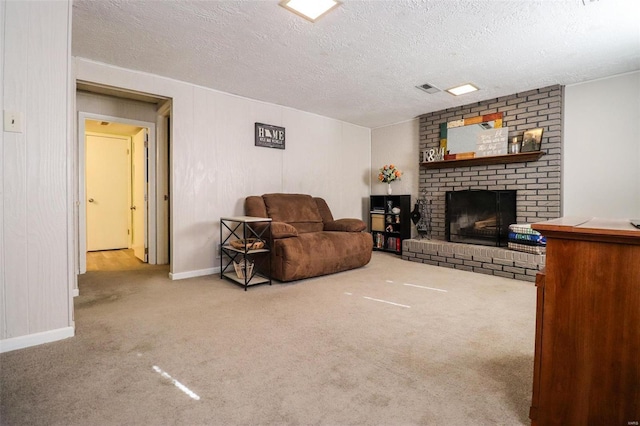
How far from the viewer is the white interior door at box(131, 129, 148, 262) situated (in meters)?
4.50

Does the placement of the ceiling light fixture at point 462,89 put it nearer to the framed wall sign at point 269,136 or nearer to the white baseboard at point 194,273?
the framed wall sign at point 269,136

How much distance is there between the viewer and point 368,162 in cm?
612

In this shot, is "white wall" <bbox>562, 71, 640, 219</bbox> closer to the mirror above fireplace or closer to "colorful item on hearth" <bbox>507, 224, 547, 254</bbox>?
"colorful item on hearth" <bbox>507, 224, 547, 254</bbox>

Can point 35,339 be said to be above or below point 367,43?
below

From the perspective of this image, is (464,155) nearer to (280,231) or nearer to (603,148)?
(603,148)

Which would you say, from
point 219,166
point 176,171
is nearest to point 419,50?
point 219,166

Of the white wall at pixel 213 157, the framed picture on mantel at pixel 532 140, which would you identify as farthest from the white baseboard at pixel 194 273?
the framed picture on mantel at pixel 532 140

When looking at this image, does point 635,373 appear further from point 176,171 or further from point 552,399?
point 176,171

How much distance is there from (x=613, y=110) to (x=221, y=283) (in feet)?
15.6

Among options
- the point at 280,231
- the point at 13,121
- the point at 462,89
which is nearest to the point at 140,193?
the point at 280,231

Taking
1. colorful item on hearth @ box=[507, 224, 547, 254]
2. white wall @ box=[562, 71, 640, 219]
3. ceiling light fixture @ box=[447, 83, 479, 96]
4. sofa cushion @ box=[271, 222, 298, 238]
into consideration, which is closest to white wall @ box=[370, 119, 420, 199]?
ceiling light fixture @ box=[447, 83, 479, 96]

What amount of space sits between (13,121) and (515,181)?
502 cm

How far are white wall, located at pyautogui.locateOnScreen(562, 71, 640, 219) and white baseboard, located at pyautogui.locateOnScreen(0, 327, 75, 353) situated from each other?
5026 mm

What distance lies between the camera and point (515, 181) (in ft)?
13.9
